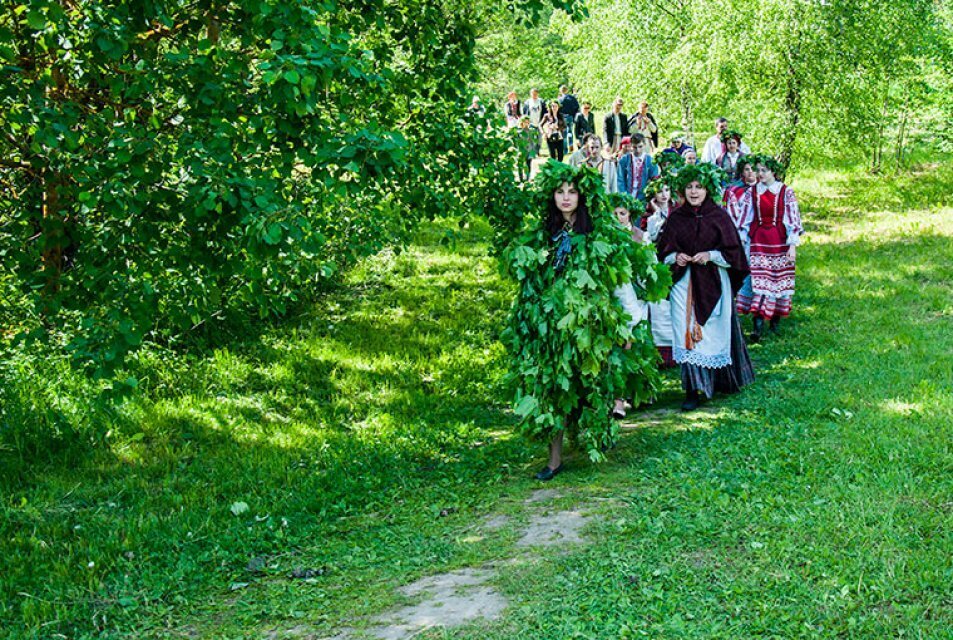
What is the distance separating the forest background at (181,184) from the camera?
231 inches

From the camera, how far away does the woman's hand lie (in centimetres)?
912

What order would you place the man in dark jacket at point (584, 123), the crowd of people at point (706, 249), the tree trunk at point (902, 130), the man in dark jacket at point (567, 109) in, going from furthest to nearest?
1. the man in dark jacket at point (567, 109)
2. the man in dark jacket at point (584, 123)
3. the tree trunk at point (902, 130)
4. the crowd of people at point (706, 249)

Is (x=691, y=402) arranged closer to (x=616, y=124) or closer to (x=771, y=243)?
(x=771, y=243)

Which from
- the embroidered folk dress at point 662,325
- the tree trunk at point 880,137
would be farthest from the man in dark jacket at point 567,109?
the embroidered folk dress at point 662,325

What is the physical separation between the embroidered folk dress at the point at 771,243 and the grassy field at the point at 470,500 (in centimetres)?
54

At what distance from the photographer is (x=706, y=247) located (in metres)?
9.23

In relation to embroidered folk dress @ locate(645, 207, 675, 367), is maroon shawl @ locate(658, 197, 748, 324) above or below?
above

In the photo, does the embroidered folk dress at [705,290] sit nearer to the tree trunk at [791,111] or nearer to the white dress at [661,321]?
the white dress at [661,321]

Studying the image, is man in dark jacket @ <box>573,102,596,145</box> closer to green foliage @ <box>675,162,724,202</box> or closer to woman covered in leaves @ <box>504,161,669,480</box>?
green foliage @ <box>675,162,724,202</box>

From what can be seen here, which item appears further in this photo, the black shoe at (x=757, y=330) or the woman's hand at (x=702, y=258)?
the black shoe at (x=757, y=330)

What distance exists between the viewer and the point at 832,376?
9.61m

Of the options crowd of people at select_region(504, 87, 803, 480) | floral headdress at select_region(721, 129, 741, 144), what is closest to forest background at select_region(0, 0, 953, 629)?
crowd of people at select_region(504, 87, 803, 480)

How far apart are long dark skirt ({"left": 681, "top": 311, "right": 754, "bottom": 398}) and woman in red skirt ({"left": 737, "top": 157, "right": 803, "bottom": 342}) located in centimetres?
226

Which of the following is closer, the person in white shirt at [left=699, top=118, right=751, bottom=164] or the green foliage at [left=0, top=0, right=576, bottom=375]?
the green foliage at [left=0, top=0, right=576, bottom=375]
